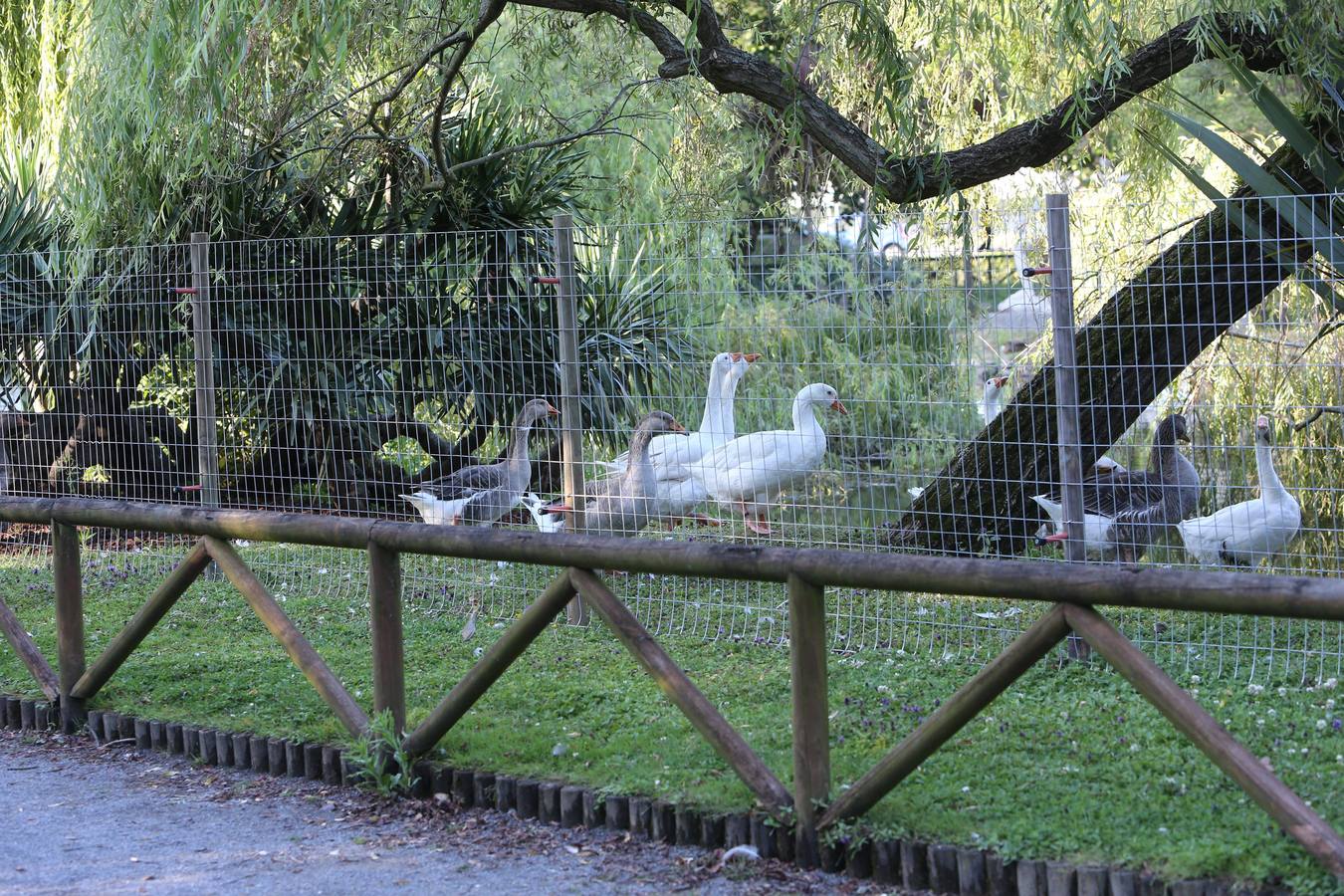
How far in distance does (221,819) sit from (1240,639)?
4.44 meters

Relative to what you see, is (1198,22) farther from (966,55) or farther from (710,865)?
(710,865)

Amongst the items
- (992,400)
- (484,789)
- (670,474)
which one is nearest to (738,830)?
(484,789)

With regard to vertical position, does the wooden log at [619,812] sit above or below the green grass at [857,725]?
below

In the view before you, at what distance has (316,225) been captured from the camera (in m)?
10.5

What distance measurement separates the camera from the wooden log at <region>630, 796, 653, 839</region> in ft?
15.3

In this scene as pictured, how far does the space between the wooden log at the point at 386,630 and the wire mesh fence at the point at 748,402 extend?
2212 mm

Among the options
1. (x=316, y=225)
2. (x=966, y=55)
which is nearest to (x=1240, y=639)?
(x=966, y=55)

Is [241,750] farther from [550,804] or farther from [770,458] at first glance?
[770,458]

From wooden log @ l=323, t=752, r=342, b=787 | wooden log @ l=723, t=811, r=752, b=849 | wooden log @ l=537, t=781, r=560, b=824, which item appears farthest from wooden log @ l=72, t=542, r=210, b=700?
wooden log @ l=723, t=811, r=752, b=849

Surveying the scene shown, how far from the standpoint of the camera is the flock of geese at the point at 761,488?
7.00m

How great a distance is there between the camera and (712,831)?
4531 mm

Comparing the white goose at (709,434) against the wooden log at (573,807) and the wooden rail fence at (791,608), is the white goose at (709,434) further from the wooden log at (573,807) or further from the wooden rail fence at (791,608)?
the wooden log at (573,807)

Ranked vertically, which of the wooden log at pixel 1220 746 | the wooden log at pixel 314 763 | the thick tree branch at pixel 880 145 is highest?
the thick tree branch at pixel 880 145

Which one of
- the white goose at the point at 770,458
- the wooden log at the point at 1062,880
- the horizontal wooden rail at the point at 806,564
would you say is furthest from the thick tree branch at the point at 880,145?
the wooden log at the point at 1062,880
